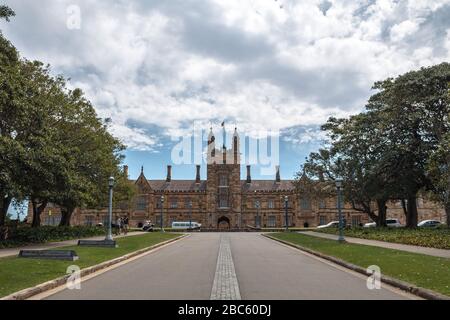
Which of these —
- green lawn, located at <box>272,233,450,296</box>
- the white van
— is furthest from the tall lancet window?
green lawn, located at <box>272,233,450,296</box>

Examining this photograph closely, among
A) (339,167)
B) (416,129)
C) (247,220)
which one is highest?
(416,129)

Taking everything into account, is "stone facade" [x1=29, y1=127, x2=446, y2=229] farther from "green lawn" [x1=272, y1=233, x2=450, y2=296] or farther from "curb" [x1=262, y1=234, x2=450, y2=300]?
"curb" [x1=262, y1=234, x2=450, y2=300]

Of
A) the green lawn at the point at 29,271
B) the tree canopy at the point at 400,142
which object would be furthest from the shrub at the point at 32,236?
the tree canopy at the point at 400,142

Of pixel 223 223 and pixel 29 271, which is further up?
pixel 29 271

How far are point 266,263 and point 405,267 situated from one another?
5.04 meters

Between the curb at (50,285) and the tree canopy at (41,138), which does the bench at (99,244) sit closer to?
the tree canopy at (41,138)

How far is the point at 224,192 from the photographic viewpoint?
84000 millimetres

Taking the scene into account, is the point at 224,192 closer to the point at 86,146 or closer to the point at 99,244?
the point at 86,146

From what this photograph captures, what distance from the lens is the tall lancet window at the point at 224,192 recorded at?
83.5m

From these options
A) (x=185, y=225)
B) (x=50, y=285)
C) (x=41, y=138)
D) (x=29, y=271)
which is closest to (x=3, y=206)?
(x=41, y=138)

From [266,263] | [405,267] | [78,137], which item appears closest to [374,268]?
[405,267]

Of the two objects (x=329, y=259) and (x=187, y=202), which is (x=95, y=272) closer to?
(x=329, y=259)

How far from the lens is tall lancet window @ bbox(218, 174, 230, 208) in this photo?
8350 centimetres
